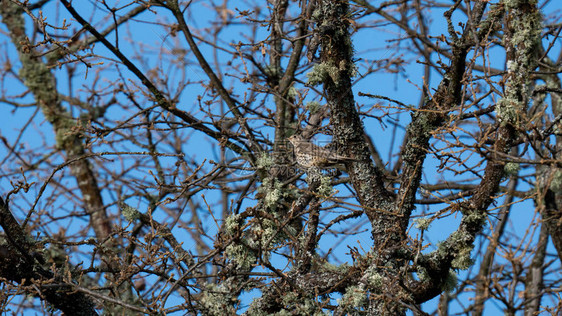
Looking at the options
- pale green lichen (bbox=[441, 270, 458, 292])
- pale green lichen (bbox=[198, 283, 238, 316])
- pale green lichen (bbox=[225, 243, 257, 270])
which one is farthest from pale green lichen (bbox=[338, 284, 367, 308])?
pale green lichen (bbox=[198, 283, 238, 316])

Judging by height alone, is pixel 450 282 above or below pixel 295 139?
below

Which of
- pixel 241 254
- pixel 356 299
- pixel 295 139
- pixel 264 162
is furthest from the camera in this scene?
pixel 295 139

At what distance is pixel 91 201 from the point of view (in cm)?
798

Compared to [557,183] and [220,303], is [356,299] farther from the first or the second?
[557,183]

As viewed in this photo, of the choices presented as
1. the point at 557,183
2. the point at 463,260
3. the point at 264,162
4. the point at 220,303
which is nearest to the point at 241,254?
the point at 220,303

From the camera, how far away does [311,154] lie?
482 centimetres

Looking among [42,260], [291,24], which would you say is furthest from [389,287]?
[291,24]

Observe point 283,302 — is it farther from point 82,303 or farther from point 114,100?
point 114,100

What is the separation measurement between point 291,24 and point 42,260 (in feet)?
13.2

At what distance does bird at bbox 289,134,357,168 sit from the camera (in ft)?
15.2

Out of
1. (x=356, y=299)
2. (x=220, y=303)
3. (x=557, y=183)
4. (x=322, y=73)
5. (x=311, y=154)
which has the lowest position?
(x=356, y=299)

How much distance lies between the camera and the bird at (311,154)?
462 centimetres

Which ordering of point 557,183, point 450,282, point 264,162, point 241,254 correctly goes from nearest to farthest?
point 450,282 < point 241,254 < point 264,162 < point 557,183

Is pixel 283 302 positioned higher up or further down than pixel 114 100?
further down
